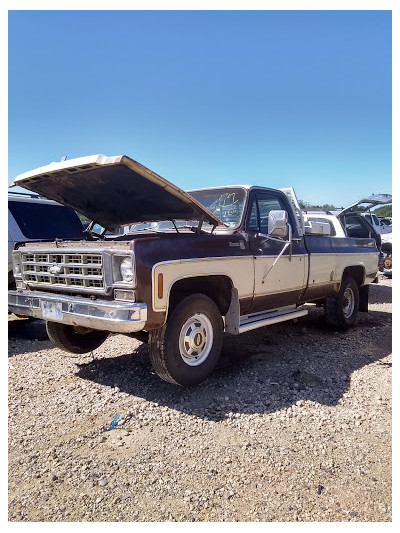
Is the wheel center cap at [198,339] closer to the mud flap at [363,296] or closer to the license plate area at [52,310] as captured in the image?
the license plate area at [52,310]

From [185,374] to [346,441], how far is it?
1.43 metres

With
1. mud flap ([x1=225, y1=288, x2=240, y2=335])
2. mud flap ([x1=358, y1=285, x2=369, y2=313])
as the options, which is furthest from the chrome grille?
mud flap ([x1=358, y1=285, x2=369, y2=313])

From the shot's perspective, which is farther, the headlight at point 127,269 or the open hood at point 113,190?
the open hood at point 113,190

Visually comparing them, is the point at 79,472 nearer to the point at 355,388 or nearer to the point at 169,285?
the point at 169,285

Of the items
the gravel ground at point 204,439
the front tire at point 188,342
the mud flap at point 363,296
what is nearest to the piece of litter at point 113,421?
the gravel ground at point 204,439

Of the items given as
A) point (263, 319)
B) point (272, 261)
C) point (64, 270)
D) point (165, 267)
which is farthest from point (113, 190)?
Answer: point (263, 319)

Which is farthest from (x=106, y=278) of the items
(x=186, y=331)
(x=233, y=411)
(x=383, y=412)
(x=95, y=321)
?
(x=383, y=412)

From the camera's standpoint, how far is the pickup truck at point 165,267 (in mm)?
3277

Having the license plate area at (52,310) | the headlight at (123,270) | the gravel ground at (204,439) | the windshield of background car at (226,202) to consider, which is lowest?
the gravel ground at (204,439)

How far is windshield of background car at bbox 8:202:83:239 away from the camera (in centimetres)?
613

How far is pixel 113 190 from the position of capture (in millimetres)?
4328

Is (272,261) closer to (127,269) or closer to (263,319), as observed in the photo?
(263,319)

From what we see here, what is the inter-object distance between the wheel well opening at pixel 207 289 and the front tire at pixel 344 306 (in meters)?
2.74

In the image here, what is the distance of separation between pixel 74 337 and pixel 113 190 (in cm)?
176
